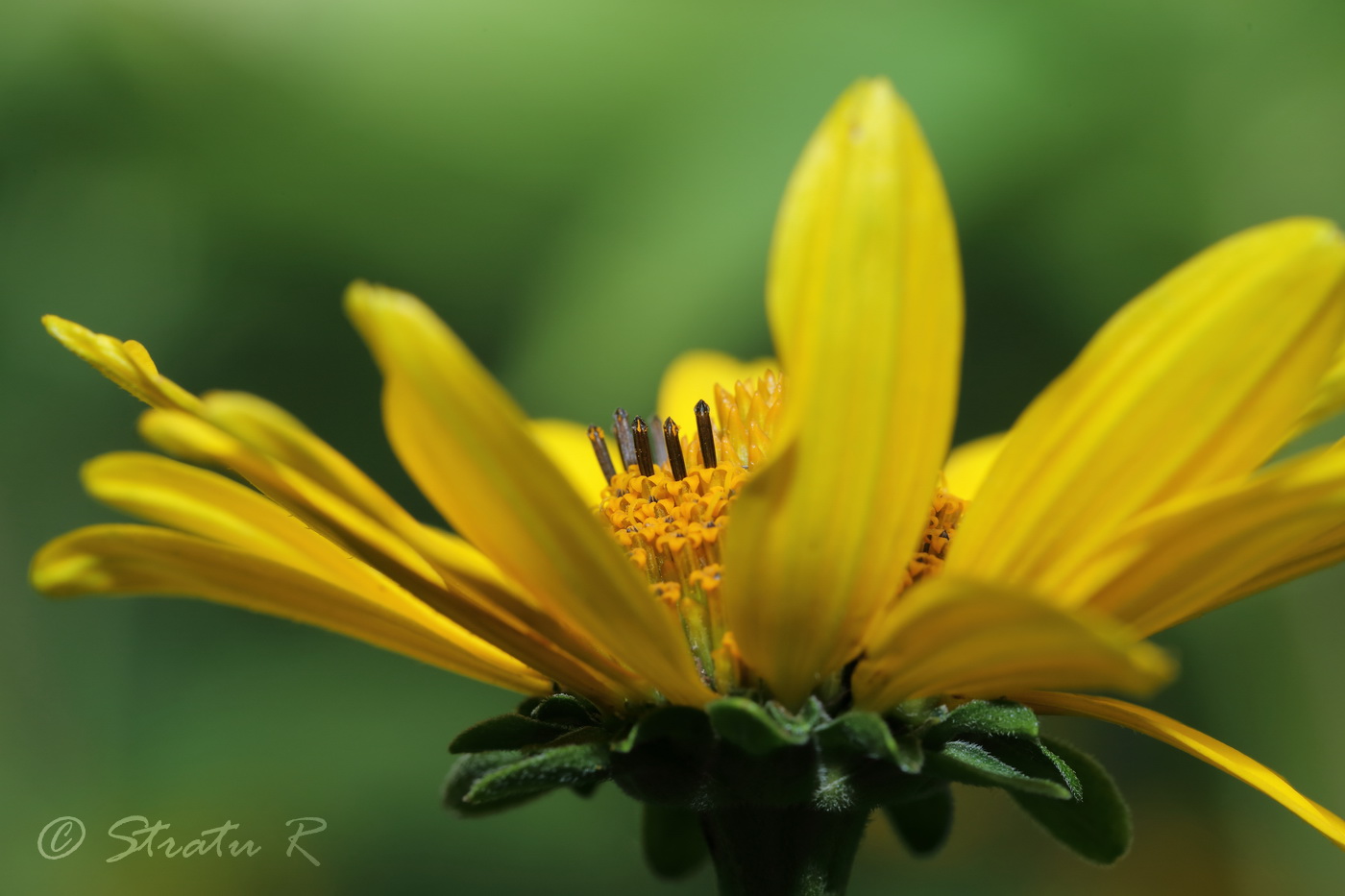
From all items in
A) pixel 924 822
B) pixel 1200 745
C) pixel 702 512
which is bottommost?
pixel 924 822

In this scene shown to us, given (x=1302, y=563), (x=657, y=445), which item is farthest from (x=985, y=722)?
(x=657, y=445)

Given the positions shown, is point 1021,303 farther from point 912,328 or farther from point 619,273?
point 912,328

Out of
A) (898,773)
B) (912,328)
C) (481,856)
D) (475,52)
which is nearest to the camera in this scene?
(912,328)

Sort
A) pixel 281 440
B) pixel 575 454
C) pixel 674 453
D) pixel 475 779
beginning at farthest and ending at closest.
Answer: pixel 575 454 → pixel 674 453 → pixel 475 779 → pixel 281 440

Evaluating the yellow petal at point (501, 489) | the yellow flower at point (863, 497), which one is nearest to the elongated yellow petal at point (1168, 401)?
the yellow flower at point (863, 497)

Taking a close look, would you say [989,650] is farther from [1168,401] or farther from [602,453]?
[602,453]

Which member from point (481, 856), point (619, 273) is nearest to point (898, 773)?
point (481, 856)
